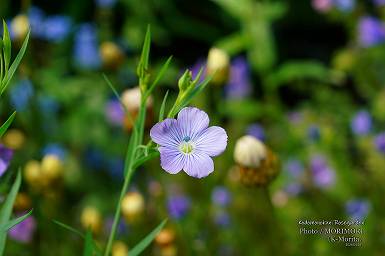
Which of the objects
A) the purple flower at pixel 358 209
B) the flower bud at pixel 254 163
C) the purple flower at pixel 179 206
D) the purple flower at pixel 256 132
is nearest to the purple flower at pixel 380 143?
the purple flower at pixel 358 209

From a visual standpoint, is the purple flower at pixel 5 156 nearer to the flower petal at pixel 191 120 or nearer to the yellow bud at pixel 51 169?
the flower petal at pixel 191 120

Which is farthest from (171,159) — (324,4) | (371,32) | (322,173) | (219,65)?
(324,4)

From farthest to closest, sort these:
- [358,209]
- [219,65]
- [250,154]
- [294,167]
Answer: [294,167] → [358,209] → [219,65] → [250,154]

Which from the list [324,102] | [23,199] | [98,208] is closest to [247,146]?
[23,199]

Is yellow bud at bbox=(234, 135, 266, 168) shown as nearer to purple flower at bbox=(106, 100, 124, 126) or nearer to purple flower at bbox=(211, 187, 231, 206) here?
purple flower at bbox=(211, 187, 231, 206)

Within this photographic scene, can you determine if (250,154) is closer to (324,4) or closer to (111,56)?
(111,56)

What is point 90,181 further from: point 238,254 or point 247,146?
point 247,146
